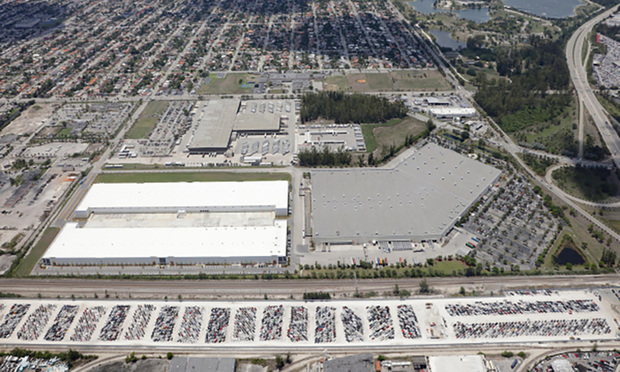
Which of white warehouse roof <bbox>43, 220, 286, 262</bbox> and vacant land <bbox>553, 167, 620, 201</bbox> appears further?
vacant land <bbox>553, 167, 620, 201</bbox>

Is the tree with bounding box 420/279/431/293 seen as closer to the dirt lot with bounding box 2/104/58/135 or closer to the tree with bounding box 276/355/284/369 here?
the tree with bounding box 276/355/284/369

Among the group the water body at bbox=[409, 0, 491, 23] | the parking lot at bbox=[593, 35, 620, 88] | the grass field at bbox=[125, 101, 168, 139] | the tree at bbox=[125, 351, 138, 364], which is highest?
the water body at bbox=[409, 0, 491, 23]

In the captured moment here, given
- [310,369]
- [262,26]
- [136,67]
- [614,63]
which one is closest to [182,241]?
[310,369]

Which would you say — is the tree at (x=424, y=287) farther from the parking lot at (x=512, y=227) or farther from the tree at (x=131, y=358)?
the tree at (x=131, y=358)

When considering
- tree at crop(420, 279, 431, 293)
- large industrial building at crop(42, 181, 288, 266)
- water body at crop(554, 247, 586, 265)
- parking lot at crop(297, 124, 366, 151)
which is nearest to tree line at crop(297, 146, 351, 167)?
parking lot at crop(297, 124, 366, 151)

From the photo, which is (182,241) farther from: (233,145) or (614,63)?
(614,63)

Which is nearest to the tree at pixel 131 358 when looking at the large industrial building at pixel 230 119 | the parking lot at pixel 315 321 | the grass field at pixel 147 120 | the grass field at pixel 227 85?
the parking lot at pixel 315 321

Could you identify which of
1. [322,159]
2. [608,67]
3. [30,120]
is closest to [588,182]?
[322,159]
